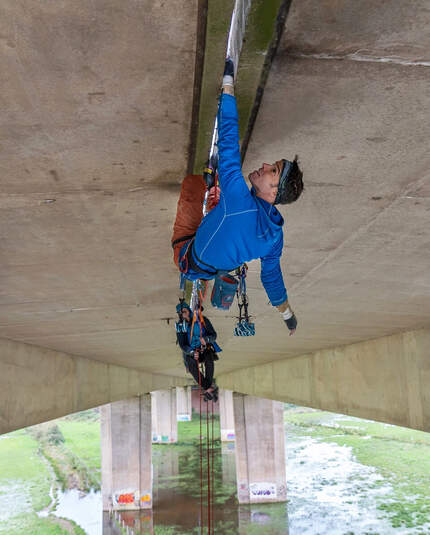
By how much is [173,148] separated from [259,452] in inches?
1047

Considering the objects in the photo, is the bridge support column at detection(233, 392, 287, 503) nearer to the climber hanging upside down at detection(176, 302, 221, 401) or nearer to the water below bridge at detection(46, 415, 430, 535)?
the water below bridge at detection(46, 415, 430, 535)

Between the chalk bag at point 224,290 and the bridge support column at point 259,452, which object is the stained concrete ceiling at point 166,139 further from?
the bridge support column at point 259,452

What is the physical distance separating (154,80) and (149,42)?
23cm

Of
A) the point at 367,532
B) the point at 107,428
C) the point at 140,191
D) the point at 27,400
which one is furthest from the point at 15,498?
the point at 140,191

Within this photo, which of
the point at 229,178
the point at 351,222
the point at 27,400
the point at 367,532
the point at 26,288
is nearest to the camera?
the point at 229,178

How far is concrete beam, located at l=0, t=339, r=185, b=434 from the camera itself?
26.2 feet

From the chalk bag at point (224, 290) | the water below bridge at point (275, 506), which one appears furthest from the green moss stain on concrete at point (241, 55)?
the water below bridge at point (275, 506)

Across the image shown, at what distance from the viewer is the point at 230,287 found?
4.58 metres

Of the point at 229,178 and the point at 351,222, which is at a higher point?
the point at 351,222

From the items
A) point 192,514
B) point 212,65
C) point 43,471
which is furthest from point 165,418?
point 212,65

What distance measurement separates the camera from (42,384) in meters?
9.19

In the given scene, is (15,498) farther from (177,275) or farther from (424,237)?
(424,237)

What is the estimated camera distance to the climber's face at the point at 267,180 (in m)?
2.74

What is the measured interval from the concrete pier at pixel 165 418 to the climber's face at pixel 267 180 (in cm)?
5175
